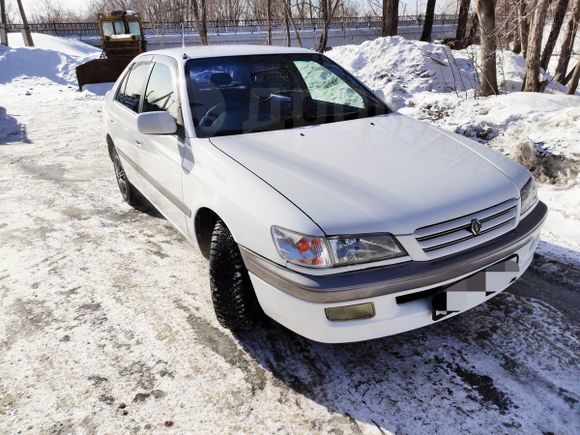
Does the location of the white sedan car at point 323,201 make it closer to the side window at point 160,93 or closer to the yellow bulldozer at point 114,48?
the side window at point 160,93

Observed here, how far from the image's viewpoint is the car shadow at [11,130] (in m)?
7.83

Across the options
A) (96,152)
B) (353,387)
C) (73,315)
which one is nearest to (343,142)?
(353,387)

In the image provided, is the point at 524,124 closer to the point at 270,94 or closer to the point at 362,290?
the point at 270,94

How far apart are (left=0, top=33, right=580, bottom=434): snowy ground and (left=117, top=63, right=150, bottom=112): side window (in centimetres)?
126

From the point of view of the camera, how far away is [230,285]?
236 cm

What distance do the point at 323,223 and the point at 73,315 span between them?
187cm

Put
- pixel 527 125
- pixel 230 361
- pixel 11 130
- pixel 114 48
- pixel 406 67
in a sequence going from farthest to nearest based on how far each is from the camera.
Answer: pixel 114 48, pixel 406 67, pixel 11 130, pixel 527 125, pixel 230 361

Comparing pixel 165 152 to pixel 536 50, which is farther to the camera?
pixel 536 50

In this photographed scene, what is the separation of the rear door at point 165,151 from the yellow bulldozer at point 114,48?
10.9 m

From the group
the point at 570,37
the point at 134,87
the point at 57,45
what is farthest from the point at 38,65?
the point at 570,37

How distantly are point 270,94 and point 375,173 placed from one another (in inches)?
48.1

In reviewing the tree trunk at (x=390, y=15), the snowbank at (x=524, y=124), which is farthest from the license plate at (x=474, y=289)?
the tree trunk at (x=390, y=15)

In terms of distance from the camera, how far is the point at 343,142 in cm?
268

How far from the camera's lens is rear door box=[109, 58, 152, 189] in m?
3.65
